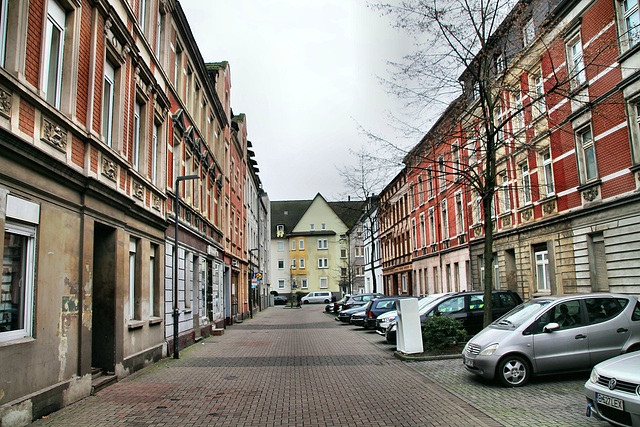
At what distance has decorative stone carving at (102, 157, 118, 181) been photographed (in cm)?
1054

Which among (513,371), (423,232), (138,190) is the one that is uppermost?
(423,232)

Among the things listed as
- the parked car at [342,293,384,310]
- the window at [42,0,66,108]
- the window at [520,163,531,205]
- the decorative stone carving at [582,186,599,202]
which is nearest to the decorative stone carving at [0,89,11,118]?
the window at [42,0,66,108]

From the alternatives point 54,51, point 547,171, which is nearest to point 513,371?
point 54,51

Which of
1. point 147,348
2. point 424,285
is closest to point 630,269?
point 147,348

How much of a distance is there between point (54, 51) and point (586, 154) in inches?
632

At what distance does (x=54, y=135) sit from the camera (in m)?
8.27

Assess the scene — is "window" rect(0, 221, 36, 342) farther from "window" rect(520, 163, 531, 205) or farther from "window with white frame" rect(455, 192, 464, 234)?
"window with white frame" rect(455, 192, 464, 234)

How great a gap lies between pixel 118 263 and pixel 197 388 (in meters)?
3.26

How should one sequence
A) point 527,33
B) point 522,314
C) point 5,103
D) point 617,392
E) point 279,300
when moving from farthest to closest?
point 279,300 < point 527,33 < point 522,314 < point 5,103 < point 617,392

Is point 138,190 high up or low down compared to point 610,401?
up

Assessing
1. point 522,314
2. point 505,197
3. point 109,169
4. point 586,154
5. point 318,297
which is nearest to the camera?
point 522,314

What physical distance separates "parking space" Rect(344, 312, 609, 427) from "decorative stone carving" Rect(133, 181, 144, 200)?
313 inches

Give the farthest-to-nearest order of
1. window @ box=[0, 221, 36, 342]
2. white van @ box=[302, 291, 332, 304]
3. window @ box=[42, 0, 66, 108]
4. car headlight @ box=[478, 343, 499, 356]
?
white van @ box=[302, 291, 332, 304]
car headlight @ box=[478, 343, 499, 356]
window @ box=[42, 0, 66, 108]
window @ box=[0, 221, 36, 342]

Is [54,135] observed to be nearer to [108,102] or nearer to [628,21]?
[108,102]
